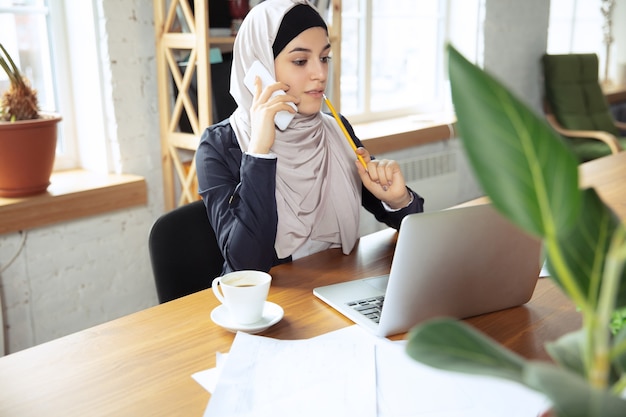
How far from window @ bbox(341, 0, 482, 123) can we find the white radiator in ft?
1.35

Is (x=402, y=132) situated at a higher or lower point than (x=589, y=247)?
lower

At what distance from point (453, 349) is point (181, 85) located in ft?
6.68

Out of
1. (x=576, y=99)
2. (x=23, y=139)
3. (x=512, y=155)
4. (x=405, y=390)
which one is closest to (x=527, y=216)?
(x=512, y=155)

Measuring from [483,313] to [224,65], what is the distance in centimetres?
157

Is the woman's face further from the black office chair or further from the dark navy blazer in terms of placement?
the black office chair

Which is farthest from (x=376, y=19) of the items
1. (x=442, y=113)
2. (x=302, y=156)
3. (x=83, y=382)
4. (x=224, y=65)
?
(x=83, y=382)

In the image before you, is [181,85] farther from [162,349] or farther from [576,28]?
[576,28]

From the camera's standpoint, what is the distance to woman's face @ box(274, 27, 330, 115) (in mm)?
1623

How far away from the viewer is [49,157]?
2068 mm

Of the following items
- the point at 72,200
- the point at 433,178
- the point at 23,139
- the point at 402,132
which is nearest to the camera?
the point at 23,139

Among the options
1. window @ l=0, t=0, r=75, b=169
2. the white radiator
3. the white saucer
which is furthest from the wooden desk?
the white radiator

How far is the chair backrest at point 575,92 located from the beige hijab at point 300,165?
2.88m

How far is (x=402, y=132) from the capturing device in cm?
329

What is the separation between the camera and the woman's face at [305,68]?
1623mm
